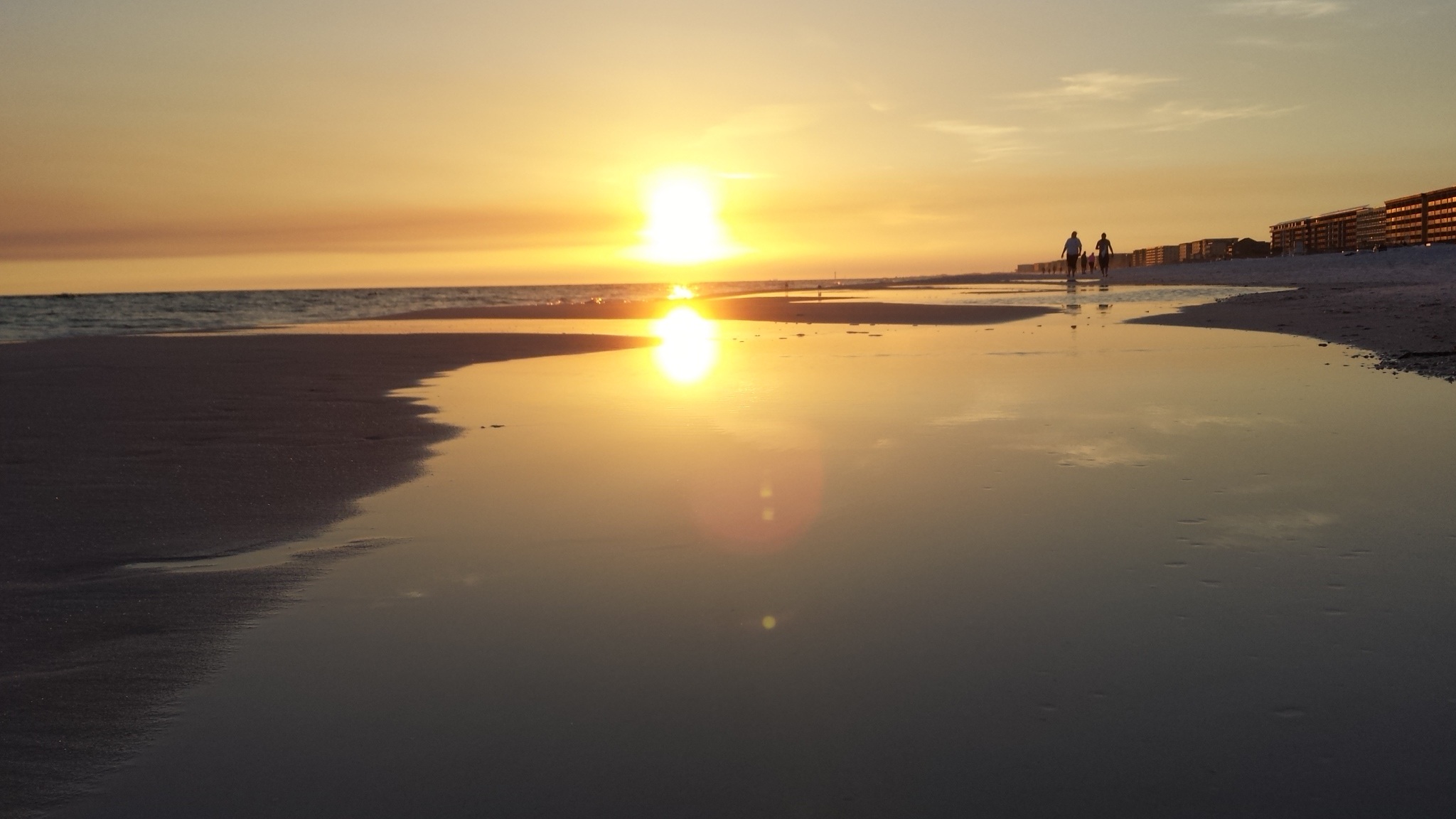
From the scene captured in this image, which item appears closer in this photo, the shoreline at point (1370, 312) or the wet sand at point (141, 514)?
the wet sand at point (141, 514)

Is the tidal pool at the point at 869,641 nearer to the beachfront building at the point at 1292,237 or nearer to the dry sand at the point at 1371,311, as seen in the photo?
the dry sand at the point at 1371,311

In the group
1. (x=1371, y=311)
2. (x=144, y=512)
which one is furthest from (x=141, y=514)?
(x=1371, y=311)

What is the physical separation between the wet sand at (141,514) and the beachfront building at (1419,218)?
17697cm

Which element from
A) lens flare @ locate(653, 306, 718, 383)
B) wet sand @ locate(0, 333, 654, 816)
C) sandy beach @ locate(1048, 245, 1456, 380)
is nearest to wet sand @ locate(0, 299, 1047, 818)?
wet sand @ locate(0, 333, 654, 816)

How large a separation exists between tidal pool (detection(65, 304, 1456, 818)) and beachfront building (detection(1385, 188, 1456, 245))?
17662 cm

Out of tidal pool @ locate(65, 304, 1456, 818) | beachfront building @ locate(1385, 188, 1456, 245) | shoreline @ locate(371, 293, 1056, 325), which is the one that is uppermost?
beachfront building @ locate(1385, 188, 1456, 245)

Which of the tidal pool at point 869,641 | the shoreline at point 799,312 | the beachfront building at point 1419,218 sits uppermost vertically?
the beachfront building at point 1419,218

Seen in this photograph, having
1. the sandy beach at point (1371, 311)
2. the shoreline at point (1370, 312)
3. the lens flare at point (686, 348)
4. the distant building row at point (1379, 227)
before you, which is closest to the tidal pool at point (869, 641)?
the lens flare at point (686, 348)

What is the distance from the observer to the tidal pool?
3.10m

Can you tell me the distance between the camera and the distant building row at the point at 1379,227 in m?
161

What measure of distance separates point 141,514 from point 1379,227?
221m

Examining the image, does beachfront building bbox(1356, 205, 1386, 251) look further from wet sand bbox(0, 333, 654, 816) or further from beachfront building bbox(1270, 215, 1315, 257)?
wet sand bbox(0, 333, 654, 816)

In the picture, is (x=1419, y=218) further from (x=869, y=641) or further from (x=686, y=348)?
(x=869, y=641)

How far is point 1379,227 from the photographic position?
186125 mm
